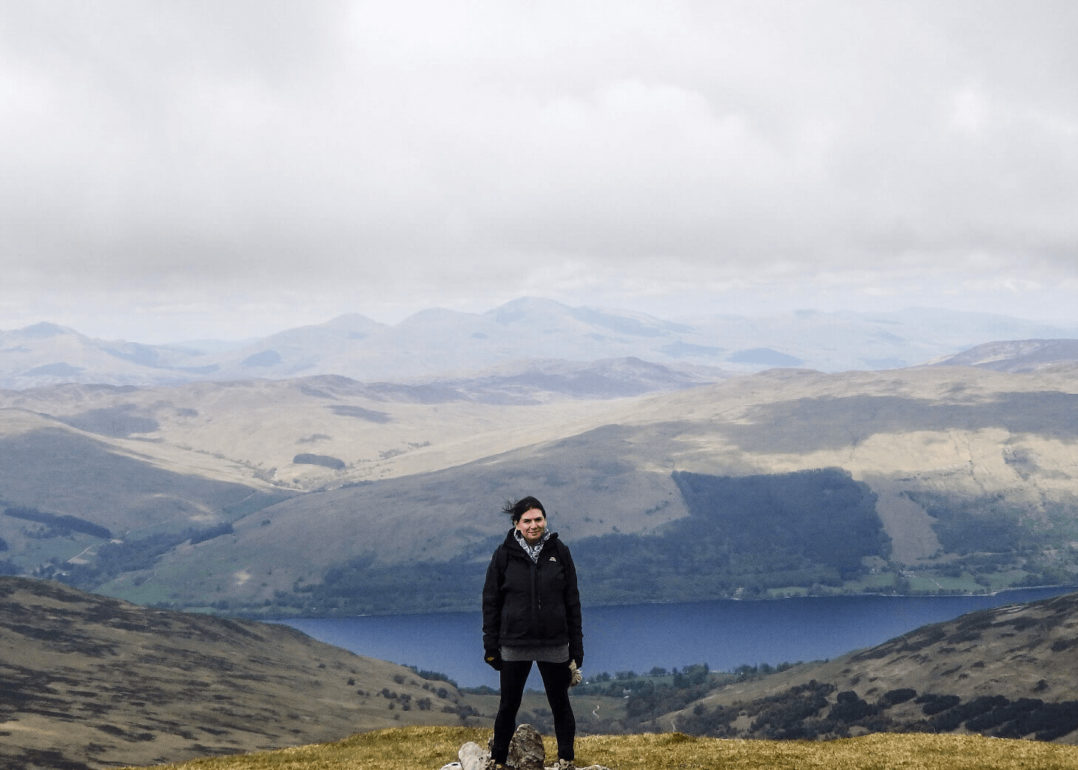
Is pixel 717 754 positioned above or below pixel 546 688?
below

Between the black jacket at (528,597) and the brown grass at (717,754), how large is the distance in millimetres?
9110

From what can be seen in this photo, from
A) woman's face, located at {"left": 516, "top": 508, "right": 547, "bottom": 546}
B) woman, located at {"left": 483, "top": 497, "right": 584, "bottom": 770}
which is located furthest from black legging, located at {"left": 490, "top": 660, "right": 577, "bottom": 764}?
woman's face, located at {"left": 516, "top": 508, "right": 547, "bottom": 546}

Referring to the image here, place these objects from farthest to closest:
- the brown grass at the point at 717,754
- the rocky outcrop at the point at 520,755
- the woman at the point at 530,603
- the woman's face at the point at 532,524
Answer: the brown grass at the point at 717,754
the rocky outcrop at the point at 520,755
the woman at the point at 530,603
the woman's face at the point at 532,524

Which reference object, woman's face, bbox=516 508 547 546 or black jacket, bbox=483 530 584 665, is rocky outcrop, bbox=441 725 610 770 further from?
woman's face, bbox=516 508 547 546

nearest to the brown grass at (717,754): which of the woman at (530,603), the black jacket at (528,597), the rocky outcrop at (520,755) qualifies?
the rocky outcrop at (520,755)

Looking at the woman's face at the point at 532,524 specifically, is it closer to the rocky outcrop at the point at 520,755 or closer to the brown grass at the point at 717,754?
the rocky outcrop at the point at 520,755

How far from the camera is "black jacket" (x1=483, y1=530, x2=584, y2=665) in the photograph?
74.6 feet

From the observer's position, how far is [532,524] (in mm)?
22375

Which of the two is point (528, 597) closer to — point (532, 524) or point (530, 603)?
point (530, 603)

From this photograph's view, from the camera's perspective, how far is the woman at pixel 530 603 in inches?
894

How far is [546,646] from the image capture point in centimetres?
2295

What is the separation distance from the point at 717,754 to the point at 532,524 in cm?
1511

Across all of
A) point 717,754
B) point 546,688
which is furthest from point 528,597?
point 717,754

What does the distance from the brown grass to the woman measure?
8.37 m
